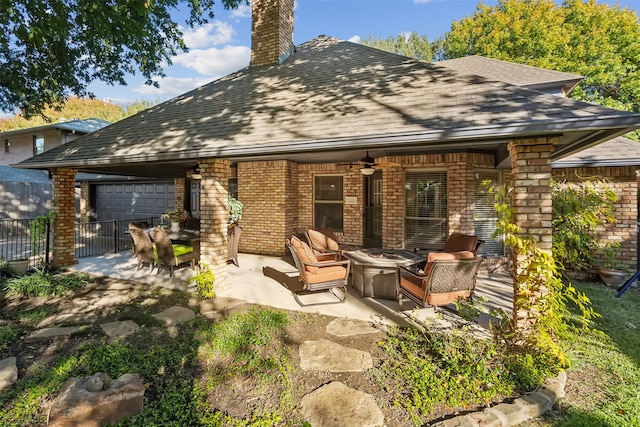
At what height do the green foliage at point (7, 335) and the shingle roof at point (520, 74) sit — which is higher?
the shingle roof at point (520, 74)

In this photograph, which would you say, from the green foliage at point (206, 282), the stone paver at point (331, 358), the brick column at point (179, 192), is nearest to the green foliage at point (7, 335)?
the green foliage at point (206, 282)

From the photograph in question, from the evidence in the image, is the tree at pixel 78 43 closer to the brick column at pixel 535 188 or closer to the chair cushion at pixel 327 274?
the chair cushion at pixel 327 274

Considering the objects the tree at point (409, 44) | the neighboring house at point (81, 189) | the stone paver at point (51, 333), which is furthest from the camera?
the tree at point (409, 44)

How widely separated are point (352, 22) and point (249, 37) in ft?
16.1

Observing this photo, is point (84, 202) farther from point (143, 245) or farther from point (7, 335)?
point (7, 335)

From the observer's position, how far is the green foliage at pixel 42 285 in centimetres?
559

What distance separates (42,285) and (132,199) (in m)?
9.18

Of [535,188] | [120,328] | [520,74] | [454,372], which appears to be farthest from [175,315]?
[520,74]

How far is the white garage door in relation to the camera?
42.8 feet

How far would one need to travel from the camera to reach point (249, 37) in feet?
28.3

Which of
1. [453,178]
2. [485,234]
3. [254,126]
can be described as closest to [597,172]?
[485,234]

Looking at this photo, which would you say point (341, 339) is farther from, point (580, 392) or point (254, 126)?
point (254, 126)

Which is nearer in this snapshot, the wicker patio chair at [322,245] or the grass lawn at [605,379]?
the grass lawn at [605,379]

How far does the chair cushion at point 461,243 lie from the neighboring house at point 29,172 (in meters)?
17.2
